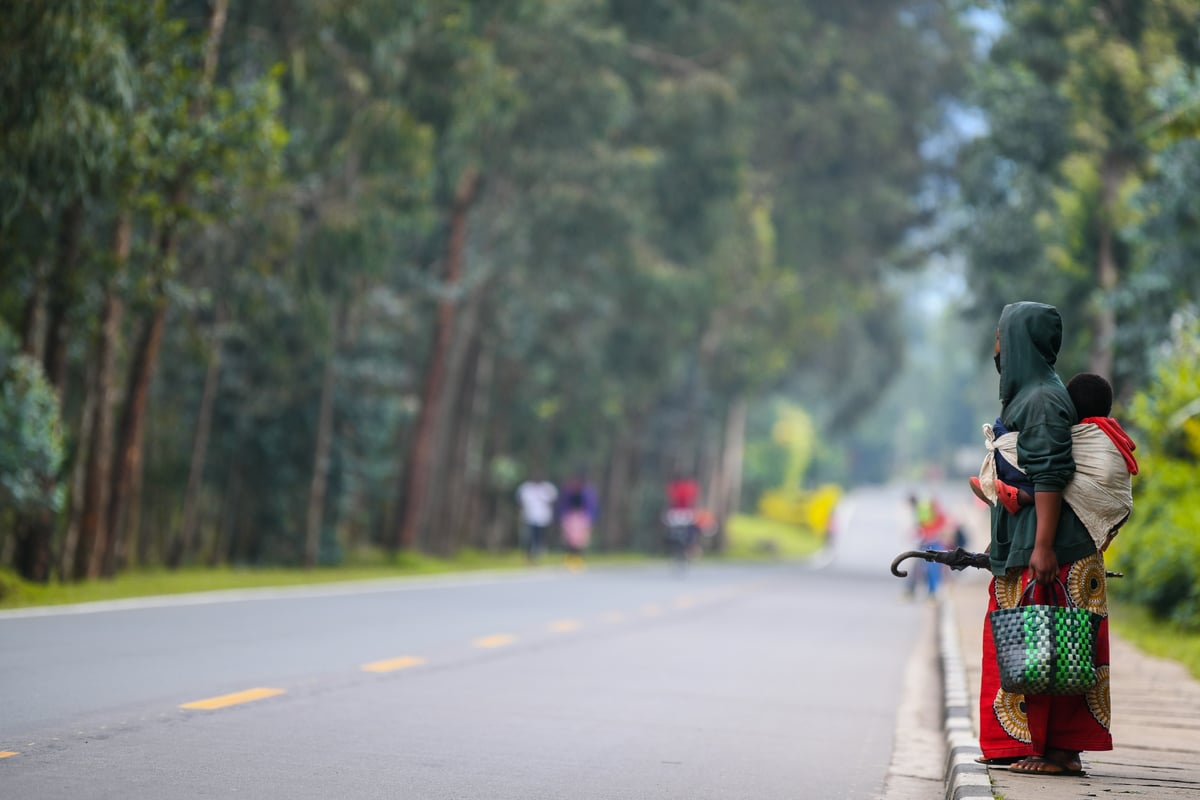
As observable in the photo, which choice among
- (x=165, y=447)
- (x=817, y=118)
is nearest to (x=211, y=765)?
(x=165, y=447)

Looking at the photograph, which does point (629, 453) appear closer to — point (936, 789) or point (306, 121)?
point (306, 121)

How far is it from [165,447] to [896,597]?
13883 mm

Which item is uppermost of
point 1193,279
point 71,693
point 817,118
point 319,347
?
point 817,118

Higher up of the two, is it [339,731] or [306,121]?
[306,121]

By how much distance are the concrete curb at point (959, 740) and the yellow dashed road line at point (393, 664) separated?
12.9 ft

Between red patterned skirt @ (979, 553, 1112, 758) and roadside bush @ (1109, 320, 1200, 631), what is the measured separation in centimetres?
1127

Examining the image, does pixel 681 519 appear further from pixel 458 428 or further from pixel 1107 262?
pixel 1107 262

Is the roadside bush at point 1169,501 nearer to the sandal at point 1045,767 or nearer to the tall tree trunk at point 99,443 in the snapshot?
the sandal at point 1045,767

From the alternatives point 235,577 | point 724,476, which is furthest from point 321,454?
point 724,476

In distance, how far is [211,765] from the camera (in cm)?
847

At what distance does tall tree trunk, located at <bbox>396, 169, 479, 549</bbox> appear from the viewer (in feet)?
121

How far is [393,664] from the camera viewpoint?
14148 millimetres

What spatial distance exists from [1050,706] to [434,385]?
2897 centimetres

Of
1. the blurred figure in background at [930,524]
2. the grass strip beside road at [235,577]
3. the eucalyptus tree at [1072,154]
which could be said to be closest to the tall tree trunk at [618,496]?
the grass strip beside road at [235,577]
